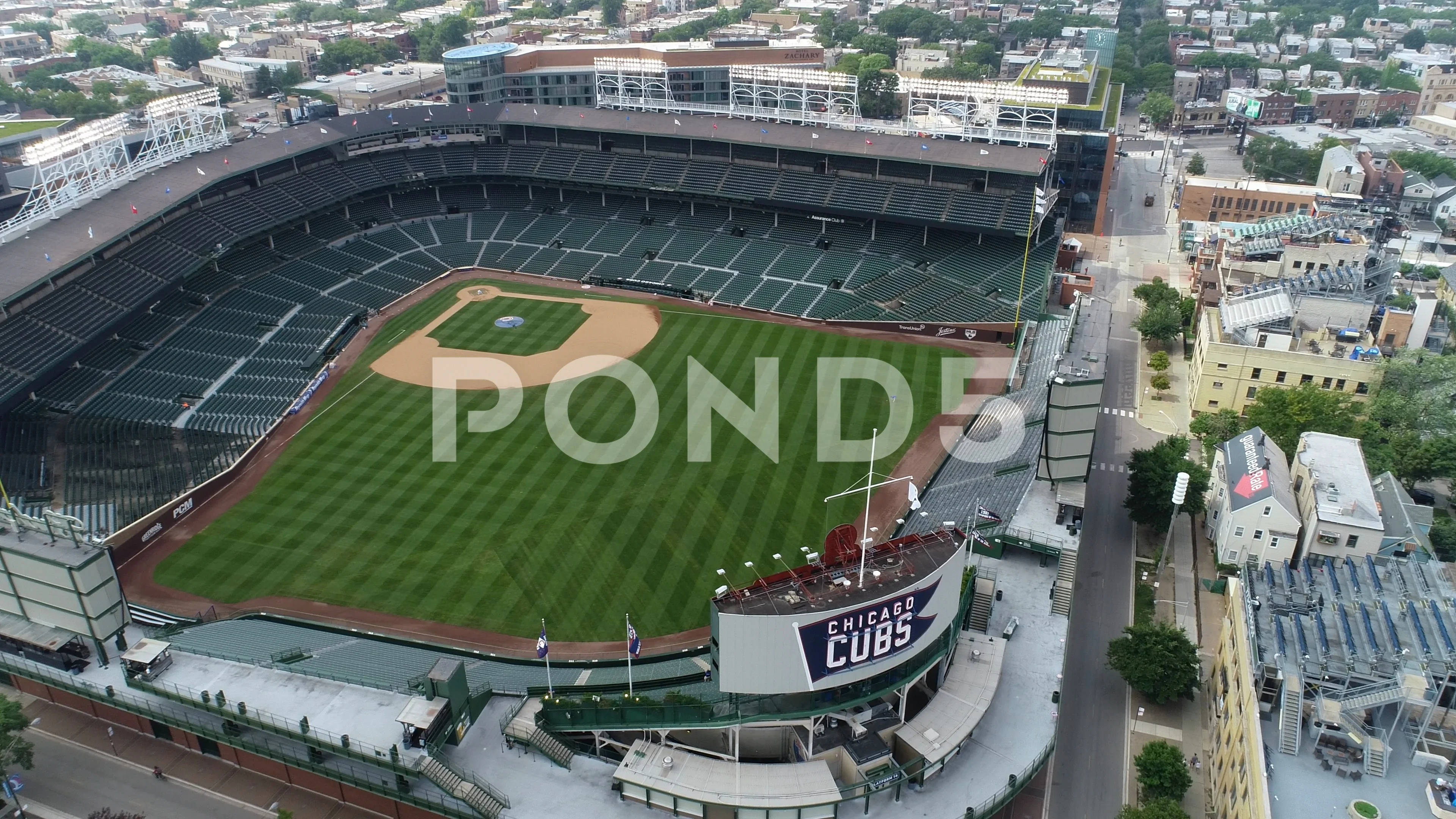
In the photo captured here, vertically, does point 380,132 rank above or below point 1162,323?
above

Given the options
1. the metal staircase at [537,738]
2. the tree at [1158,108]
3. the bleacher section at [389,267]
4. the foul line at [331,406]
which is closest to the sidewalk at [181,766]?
the metal staircase at [537,738]

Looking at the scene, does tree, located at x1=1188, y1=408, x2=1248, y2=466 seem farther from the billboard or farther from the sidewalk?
the sidewalk

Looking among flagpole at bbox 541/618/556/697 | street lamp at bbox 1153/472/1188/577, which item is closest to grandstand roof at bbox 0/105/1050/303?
street lamp at bbox 1153/472/1188/577

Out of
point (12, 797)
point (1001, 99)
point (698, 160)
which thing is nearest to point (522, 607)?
point (12, 797)

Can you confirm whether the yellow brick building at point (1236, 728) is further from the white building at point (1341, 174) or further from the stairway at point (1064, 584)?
the white building at point (1341, 174)

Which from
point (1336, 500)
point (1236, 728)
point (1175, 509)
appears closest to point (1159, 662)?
point (1236, 728)

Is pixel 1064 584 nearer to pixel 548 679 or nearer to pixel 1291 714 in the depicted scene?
pixel 1291 714
